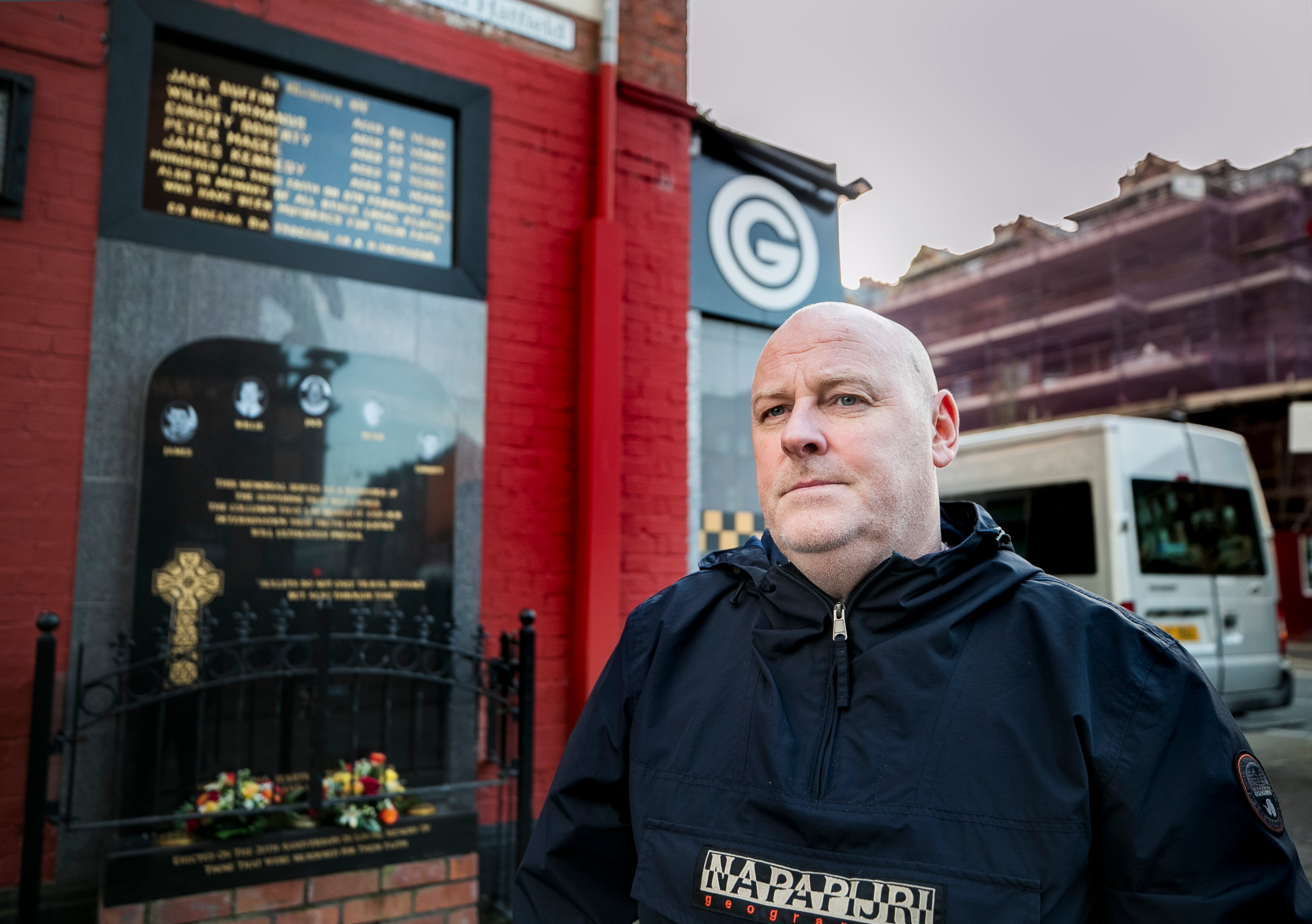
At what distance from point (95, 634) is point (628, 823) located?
266cm

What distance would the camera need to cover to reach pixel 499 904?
3600 mm

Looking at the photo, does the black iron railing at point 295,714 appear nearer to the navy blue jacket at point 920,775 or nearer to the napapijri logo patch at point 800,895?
the navy blue jacket at point 920,775

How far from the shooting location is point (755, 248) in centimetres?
534

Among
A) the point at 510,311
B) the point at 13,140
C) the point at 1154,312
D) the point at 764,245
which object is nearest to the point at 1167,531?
the point at 764,245

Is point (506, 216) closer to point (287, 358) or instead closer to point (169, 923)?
point (287, 358)

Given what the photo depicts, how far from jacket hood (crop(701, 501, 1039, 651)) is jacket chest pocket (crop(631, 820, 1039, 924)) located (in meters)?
0.31

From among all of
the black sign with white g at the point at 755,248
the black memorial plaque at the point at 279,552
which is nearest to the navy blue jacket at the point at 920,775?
the black memorial plaque at the point at 279,552

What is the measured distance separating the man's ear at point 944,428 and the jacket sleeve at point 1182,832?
0.49 metres

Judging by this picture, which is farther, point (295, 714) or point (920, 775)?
point (295, 714)

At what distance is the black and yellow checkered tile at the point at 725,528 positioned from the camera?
4836 millimetres

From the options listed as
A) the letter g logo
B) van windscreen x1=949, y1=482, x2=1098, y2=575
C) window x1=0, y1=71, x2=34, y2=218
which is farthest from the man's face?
van windscreen x1=949, y1=482, x2=1098, y2=575

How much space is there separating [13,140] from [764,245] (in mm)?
3943

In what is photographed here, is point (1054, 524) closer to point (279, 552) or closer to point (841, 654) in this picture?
point (279, 552)

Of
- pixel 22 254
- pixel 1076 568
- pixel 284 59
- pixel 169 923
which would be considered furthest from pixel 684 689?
pixel 1076 568
